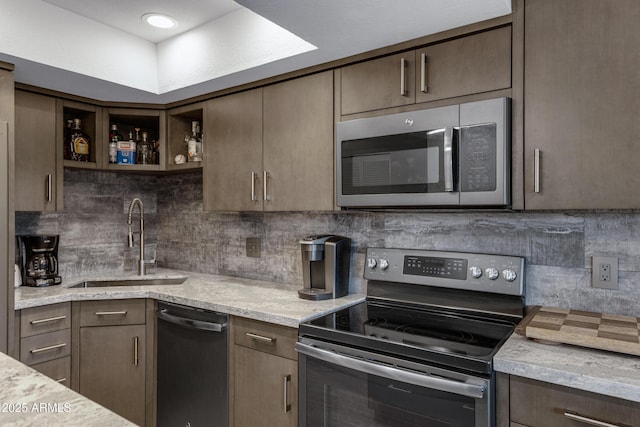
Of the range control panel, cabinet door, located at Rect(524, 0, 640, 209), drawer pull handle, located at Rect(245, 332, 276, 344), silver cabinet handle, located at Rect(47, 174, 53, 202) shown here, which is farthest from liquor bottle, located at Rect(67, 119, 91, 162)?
cabinet door, located at Rect(524, 0, 640, 209)

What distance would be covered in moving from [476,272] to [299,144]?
1.02 metres

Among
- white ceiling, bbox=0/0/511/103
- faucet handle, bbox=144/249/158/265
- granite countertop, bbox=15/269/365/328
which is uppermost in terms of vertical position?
white ceiling, bbox=0/0/511/103

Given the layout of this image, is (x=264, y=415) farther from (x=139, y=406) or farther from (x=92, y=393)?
(x=92, y=393)

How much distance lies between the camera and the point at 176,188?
313cm

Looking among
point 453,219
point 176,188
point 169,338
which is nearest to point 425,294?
point 453,219

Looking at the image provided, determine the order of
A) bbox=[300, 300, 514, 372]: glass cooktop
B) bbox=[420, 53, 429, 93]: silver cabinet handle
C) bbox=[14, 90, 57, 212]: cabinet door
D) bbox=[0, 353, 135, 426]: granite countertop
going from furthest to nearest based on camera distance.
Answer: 1. bbox=[14, 90, 57, 212]: cabinet door
2. bbox=[420, 53, 429, 93]: silver cabinet handle
3. bbox=[300, 300, 514, 372]: glass cooktop
4. bbox=[0, 353, 135, 426]: granite countertop

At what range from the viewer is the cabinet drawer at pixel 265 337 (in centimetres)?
171

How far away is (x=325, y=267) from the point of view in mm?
2070

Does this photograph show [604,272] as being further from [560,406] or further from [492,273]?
[560,406]

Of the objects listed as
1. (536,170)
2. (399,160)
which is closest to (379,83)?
(399,160)

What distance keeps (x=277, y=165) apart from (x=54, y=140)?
4.45 feet

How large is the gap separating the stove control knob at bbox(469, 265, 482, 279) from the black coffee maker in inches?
92.4

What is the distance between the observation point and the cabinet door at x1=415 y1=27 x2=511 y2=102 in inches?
60.2

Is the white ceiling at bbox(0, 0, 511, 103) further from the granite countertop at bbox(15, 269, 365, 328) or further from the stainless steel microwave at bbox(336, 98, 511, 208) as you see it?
the granite countertop at bbox(15, 269, 365, 328)
